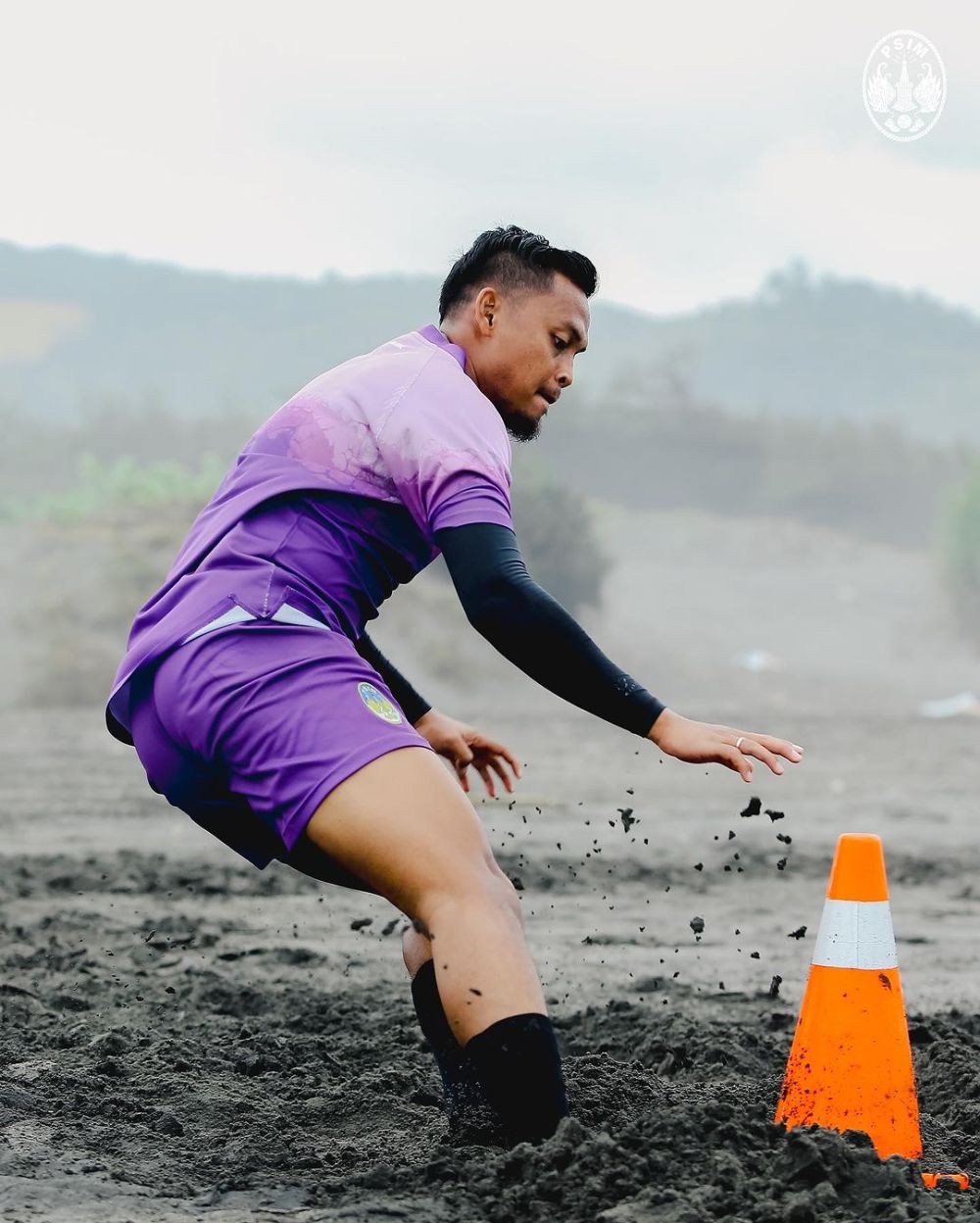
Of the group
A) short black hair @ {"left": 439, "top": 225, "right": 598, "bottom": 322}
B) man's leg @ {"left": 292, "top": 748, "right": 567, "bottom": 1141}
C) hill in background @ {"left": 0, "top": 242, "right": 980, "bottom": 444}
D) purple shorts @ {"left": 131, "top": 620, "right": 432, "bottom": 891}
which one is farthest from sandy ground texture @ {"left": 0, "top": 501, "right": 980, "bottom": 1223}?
hill in background @ {"left": 0, "top": 242, "right": 980, "bottom": 444}

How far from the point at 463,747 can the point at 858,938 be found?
1.02 m

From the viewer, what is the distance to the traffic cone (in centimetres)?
383

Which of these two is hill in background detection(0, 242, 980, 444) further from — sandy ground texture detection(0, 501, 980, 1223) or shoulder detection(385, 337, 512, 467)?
shoulder detection(385, 337, 512, 467)

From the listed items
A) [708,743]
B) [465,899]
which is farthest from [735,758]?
[465,899]

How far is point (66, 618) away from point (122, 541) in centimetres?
286

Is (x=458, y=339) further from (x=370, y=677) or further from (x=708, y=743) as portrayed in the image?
(x=708, y=743)

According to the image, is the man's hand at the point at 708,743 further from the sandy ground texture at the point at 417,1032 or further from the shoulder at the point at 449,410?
the shoulder at the point at 449,410

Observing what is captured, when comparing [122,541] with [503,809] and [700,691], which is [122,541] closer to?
[700,691]

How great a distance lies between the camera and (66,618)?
→ 22.6 meters

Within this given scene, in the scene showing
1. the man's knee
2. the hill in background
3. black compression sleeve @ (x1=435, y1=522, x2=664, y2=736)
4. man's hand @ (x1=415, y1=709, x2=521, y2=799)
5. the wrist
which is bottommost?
the man's knee

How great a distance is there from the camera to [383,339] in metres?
78.5

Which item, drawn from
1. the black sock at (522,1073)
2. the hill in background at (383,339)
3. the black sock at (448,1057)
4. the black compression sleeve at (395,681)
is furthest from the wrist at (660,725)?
the hill in background at (383,339)

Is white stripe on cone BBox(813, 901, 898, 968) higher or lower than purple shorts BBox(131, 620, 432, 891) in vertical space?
lower

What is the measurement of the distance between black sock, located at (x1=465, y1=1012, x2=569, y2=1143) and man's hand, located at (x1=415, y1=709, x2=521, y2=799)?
1001 mm
